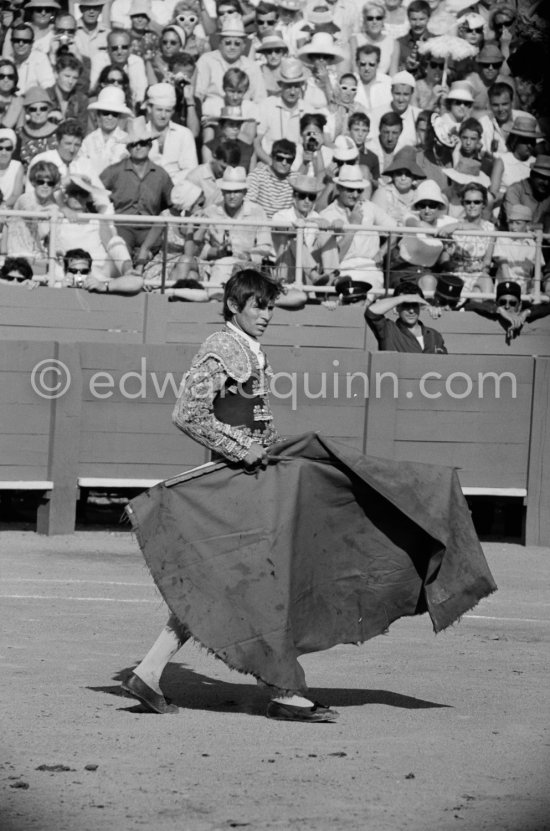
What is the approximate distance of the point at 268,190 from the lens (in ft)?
35.4

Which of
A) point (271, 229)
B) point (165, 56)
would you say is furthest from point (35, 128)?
point (271, 229)

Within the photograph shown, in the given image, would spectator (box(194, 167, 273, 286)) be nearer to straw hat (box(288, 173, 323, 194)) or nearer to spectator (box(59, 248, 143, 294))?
straw hat (box(288, 173, 323, 194))

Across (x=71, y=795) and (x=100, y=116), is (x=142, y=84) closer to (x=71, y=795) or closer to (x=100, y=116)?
(x=100, y=116)

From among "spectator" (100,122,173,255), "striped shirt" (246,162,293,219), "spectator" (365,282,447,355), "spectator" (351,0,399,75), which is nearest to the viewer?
"spectator" (365,282,447,355)

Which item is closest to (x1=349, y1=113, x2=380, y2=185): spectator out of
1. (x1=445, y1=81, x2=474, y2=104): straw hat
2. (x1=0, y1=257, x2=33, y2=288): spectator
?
(x1=445, y1=81, x2=474, y2=104): straw hat

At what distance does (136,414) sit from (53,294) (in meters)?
1.10

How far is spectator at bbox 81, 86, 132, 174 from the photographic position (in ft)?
35.1

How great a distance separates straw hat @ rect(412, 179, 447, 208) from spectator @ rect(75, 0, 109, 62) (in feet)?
8.78

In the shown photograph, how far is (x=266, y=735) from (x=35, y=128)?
7114 millimetres

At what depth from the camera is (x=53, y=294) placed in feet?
33.7

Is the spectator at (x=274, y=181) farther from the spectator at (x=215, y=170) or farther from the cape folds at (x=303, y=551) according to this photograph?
the cape folds at (x=303, y=551)

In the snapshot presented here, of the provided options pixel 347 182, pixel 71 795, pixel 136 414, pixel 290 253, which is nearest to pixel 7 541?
pixel 136 414

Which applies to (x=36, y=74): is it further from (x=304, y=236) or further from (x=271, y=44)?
(x=304, y=236)

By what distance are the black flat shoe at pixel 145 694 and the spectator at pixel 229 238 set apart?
5.68 meters
